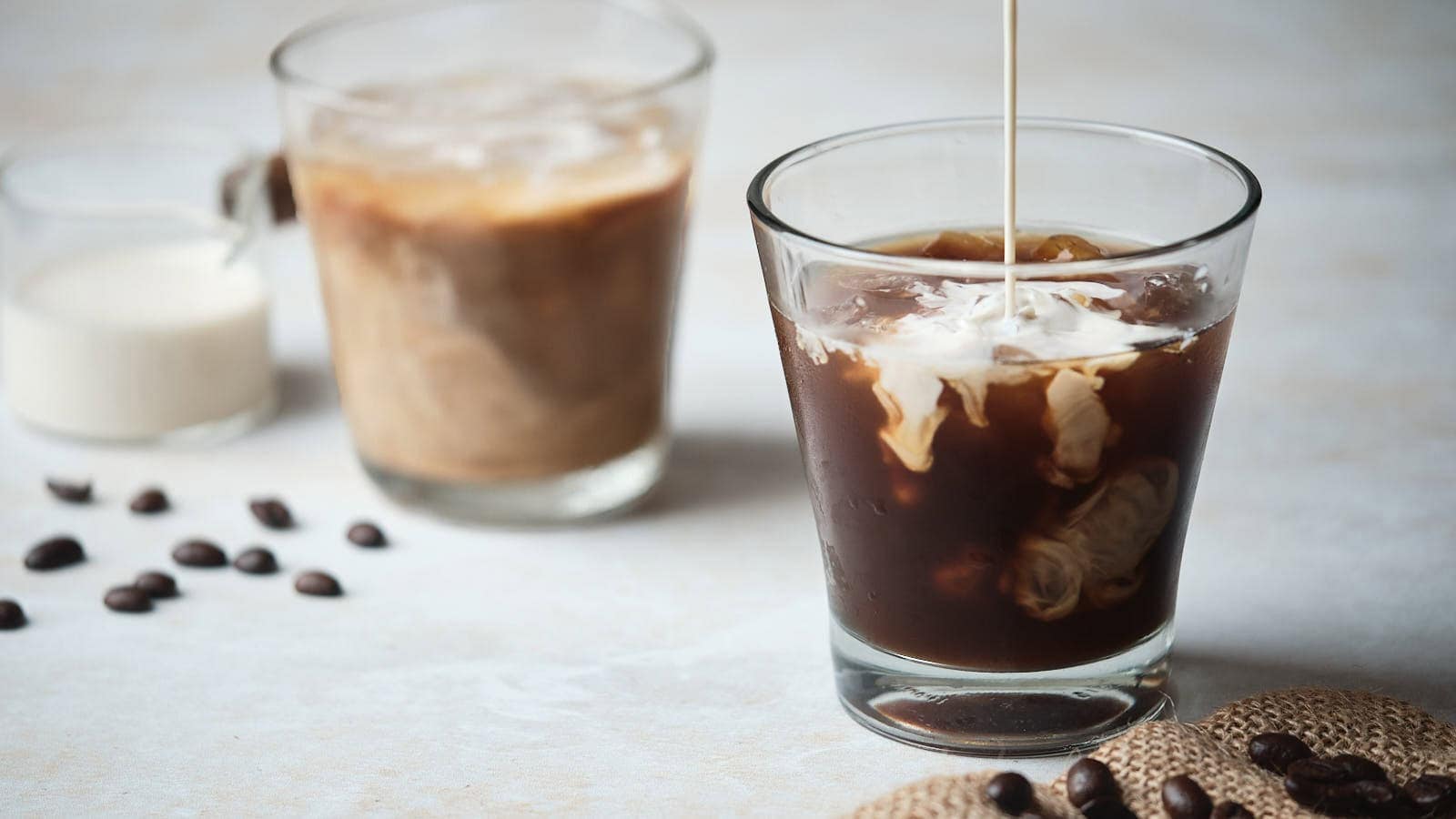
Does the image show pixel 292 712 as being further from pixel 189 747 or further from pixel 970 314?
pixel 970 314

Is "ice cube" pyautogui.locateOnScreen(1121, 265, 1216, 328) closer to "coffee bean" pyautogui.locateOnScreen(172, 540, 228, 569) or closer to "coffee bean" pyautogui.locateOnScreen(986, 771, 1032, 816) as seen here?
"coffee bean" pyautogui.locateOnScreen(986, 771, 1032, 816)

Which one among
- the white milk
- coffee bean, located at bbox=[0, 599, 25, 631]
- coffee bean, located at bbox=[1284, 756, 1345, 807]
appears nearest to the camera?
coffee bean, located at bbox=[1284, 756, 1345, 807]

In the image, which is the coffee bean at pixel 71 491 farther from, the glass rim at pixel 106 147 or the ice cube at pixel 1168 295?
the ice cube at pixel 1168 295

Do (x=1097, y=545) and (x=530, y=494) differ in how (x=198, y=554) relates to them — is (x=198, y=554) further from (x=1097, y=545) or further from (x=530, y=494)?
(x=1097, y=545)

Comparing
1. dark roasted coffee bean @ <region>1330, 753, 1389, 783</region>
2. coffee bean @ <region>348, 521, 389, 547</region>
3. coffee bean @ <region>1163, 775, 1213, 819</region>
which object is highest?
coffee bean @ <region>1163, 775, 1213, 819</region>

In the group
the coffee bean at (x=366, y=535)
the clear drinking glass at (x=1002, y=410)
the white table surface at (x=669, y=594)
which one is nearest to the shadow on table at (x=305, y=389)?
the white table surface at (x=669, y=594)

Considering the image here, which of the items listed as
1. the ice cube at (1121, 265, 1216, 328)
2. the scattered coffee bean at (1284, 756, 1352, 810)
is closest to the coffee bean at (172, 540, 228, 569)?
the ice cube at (1121, 265, 1216, 328)
